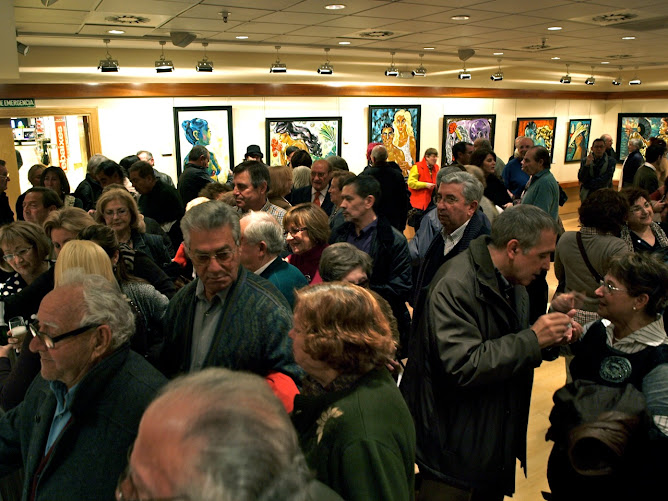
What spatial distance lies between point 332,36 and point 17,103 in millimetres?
4924

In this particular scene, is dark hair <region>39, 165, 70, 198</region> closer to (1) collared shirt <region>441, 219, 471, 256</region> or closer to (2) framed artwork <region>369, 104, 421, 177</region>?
(1) collared shirt <region>441, 219, 471, 256</region>

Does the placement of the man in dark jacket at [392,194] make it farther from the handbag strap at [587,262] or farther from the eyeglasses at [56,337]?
the eyeglasses at [56,337]

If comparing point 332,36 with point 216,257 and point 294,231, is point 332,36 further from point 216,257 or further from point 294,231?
point 216,257

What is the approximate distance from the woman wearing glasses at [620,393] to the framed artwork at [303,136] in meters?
9.08

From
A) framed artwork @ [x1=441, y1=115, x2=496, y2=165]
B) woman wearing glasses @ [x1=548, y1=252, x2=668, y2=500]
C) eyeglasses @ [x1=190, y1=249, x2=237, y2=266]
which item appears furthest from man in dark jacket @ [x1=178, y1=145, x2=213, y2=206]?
framed artwork @ [x1=441, y1=115, x2=496, y2=165]

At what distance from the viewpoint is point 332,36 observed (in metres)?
8.00

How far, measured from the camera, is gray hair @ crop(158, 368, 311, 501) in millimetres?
814

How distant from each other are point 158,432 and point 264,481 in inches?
8.3

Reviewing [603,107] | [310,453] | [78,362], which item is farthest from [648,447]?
[603,107]

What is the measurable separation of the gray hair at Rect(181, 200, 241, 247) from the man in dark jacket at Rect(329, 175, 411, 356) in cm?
156

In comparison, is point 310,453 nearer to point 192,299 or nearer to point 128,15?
point 192,299

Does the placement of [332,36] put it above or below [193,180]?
above

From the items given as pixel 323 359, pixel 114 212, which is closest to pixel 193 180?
pixel 114 212

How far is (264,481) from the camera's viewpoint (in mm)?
827
